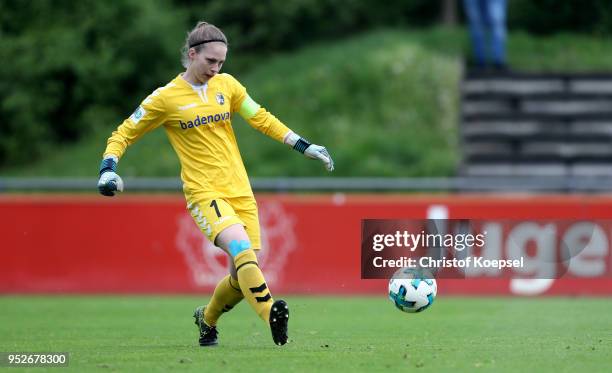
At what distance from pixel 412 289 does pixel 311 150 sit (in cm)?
137

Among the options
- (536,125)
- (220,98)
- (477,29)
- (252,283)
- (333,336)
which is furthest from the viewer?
(477,29)

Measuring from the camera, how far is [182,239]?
691 inches

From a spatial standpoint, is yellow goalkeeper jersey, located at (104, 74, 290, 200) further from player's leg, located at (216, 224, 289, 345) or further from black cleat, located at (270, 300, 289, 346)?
black cleat, located at (270, 300, 289, 346)

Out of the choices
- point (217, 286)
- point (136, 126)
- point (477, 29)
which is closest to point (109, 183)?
point (136, 126)

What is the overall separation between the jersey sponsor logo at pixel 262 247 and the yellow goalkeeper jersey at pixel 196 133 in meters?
8.17

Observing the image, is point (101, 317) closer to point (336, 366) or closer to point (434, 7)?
point (336, 366)

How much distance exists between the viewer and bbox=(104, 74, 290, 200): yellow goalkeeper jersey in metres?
9.02

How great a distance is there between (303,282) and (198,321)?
7.94 metres

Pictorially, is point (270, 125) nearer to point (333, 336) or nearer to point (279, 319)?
point (279, 319)

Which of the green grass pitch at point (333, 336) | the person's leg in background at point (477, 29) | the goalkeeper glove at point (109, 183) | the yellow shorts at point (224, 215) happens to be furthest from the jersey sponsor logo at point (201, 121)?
the person's leg in background at point (477, 29)

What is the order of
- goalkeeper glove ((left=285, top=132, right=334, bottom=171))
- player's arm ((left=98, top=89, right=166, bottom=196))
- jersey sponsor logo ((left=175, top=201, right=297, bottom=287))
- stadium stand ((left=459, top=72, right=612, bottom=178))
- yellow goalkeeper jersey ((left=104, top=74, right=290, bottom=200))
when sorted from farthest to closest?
stadium stand ((left=459, top=72, right=612, bottom=178))
jersey sponsor logo ((left=175, top=201, right=297, bottom=287))
goalkeeper glove ((left=285, top=132, right=334, bottom=171))
yellow goalkeeper jersey ((left=104, top=74, right=290, bottom=200))
player's arm ((left=98, top=89, right=166, bottom=196))

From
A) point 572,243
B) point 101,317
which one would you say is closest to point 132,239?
point 101,317

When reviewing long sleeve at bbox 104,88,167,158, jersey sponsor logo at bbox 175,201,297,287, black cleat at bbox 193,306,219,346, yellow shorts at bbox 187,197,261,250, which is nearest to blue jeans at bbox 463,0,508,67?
jersey sponsor logo at bbox 175,201,297,287

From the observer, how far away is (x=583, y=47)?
87.4 feet
